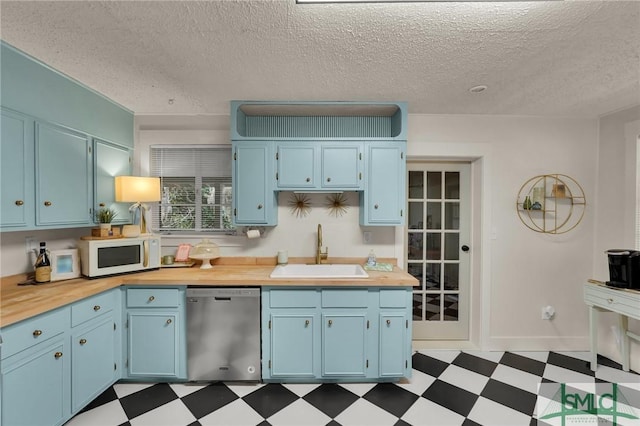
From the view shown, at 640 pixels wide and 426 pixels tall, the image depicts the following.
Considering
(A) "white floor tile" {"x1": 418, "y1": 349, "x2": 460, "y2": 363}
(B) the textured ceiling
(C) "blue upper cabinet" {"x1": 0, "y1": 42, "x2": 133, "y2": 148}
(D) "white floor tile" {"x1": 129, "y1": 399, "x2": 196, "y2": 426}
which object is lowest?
(A) "white floor tile" {"x1": 418, "y1": 349, "x2": 460, "y2": 363}

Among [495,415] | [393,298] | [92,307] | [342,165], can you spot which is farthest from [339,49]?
[495,415]

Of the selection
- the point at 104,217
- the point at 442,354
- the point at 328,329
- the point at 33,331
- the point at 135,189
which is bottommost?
the point at 442,354

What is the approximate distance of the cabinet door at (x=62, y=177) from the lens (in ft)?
5.95

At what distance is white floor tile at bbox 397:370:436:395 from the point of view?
2135 mm

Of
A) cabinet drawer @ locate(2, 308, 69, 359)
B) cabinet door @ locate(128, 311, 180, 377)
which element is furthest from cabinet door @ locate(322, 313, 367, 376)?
cabinet drawer @ locate(2, 308, 69, 359)

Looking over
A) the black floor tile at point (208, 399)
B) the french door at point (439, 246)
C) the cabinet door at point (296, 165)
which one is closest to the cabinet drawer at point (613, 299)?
the french door at point (439, 246)

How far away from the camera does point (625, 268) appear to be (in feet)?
7.30

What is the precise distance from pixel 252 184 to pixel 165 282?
3.48 feet

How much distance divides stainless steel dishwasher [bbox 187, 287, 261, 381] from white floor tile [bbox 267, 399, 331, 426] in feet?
1.24

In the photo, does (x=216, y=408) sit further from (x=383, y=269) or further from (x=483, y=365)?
(x=483, y=365)

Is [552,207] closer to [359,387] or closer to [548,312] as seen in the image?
[548,312]

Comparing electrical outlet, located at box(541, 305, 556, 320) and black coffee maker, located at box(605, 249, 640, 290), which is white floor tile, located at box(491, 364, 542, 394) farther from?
black coffee maker, located at box(605, 249, 640, 290)

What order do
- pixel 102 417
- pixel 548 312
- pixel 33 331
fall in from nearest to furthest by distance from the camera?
pixel 33 331
pixel 102 417
pixel 548 312

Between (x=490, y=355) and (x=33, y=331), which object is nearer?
(x=33, y=331)
